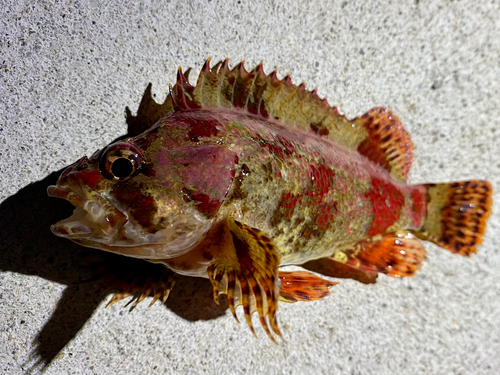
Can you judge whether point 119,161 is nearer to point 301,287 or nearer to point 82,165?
point 82,165

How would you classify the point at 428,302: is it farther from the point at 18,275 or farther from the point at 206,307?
the point at 18,275

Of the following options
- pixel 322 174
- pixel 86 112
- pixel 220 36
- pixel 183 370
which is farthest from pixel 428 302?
pixel 86 112

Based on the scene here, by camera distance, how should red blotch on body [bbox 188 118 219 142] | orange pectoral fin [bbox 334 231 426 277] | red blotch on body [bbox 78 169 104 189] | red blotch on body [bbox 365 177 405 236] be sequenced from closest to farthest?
red blotch on body [bbox 78 169 104 189] → red blotch on body [bbox 188 118 219 142] → red blotch on body [bbox 365 177 405 236] → orange pectoral fin [bbox 334 231 426 277]

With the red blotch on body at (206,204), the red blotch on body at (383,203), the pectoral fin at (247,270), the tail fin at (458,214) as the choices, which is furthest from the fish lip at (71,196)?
the tail fin at (458,214)

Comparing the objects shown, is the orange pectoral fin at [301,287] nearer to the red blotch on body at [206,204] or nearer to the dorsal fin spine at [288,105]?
the red blotch on body at [206,204]

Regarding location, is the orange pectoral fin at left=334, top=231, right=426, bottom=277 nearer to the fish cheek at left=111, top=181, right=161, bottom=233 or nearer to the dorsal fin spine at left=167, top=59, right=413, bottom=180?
the dorsal fin spine at left=167, top=59, right=413, bottom=180

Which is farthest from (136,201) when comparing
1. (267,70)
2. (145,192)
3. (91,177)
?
(267,70)

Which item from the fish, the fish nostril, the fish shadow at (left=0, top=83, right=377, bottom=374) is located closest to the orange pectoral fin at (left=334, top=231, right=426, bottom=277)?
the fish
